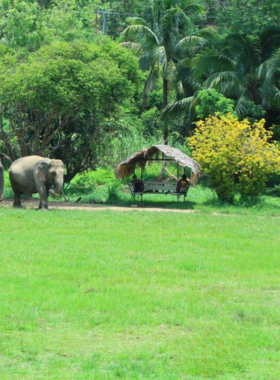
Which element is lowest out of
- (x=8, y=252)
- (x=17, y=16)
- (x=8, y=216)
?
(x=8, y=216)

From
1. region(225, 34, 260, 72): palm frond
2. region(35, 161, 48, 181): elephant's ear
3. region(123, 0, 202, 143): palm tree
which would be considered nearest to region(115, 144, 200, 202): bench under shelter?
region(35, 161, 48, 181): elephant's ear

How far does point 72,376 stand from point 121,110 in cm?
2386

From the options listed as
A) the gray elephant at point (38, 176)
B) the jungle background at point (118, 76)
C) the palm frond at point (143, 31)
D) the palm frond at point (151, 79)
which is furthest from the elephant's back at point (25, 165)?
the palm frond at point (151, 79)

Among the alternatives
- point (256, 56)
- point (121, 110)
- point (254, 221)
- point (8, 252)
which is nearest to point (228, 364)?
point (8, 252)

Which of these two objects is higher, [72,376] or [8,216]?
[72,376]

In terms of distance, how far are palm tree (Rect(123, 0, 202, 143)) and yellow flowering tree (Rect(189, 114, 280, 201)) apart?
37.9 ft

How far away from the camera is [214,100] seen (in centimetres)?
3080

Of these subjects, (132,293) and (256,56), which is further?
(256,56)

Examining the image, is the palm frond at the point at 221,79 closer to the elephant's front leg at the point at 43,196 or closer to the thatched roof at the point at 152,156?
the thatched roof at the point at 152,156

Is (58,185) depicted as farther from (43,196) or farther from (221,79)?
(221,79)

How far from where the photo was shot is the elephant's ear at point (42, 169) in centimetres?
2233

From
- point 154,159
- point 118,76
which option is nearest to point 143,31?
point 118,76

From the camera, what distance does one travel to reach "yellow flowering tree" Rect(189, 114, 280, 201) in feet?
80.5

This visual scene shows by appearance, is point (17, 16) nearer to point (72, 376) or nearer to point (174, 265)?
point (174, 265)
